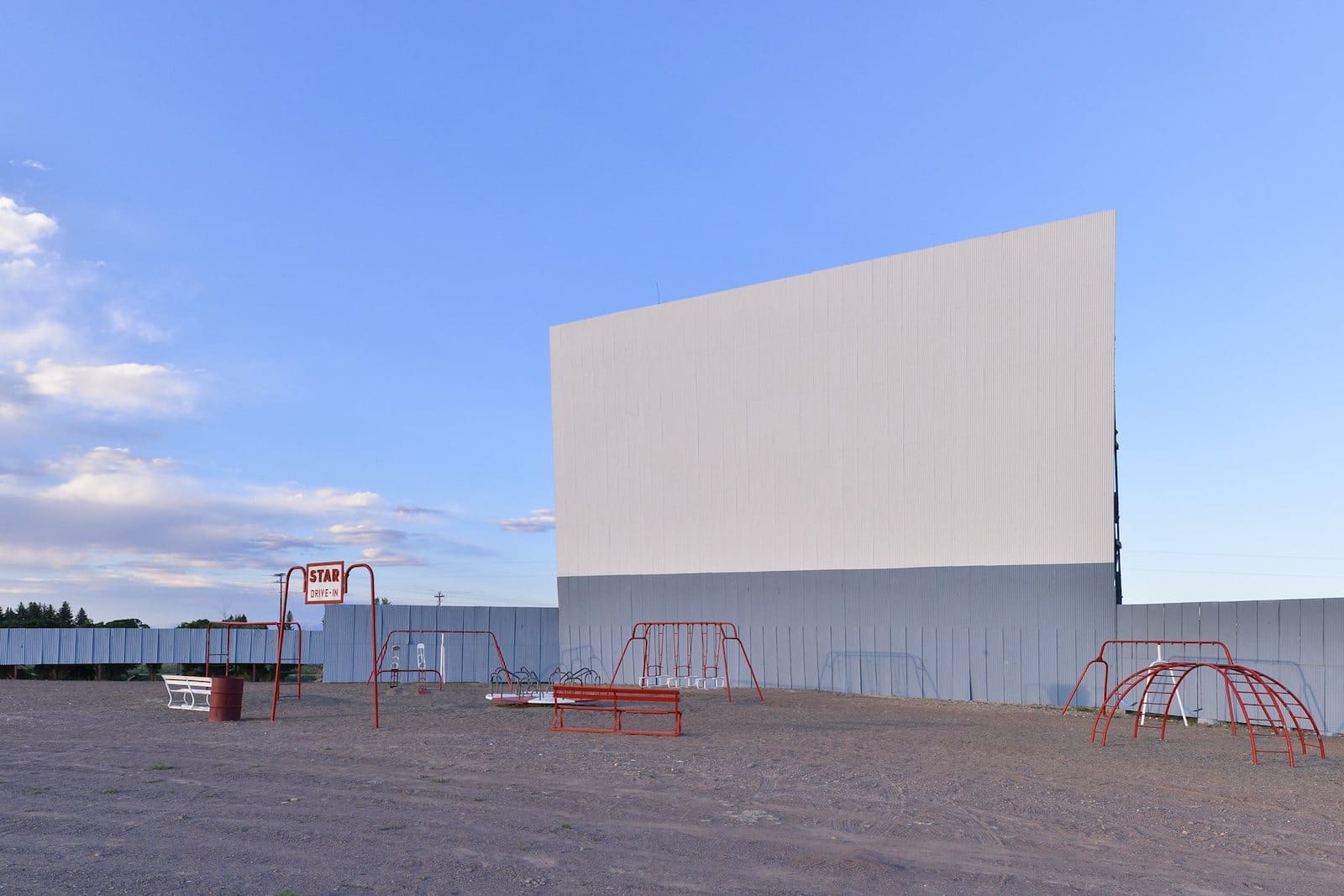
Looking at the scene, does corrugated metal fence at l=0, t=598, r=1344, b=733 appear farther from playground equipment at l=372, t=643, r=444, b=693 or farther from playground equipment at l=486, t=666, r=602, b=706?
playground equipment at l=486, t=666, r=602, b=706

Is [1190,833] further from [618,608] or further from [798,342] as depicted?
[618,608]

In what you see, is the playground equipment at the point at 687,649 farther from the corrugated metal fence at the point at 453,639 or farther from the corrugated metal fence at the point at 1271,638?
the corrugated metal fence at the point at 1271,638

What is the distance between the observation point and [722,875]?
25.2 ft

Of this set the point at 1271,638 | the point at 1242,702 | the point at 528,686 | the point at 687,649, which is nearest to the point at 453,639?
the point at 528,686

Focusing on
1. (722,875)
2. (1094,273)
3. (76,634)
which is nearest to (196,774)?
(722,875)

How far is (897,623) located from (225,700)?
46.2 ft

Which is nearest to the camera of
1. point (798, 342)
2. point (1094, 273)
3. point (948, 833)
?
point (948, 833)

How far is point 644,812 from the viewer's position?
9844 millimetres

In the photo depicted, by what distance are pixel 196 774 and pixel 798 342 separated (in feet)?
60.2

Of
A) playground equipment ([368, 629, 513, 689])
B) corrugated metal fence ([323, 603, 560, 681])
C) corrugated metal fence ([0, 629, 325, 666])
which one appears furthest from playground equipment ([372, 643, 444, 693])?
corrugated metal fence ([0, 629, 325, 666])

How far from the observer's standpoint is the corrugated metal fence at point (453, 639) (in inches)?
1152

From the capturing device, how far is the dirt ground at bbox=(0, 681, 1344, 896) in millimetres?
7695

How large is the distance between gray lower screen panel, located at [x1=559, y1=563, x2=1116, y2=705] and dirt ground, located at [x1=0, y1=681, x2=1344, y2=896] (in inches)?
225

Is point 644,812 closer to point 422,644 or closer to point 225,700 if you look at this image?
point 225,700
